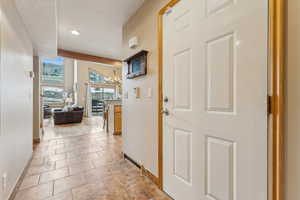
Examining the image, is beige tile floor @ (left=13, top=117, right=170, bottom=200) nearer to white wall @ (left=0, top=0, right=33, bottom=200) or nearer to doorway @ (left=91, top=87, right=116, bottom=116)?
white wall @ (left=0, top=0, right=33, bottom=200)

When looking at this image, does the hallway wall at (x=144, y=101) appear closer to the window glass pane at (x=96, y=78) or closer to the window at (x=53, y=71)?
the window glass pane at (x=96, y=78)

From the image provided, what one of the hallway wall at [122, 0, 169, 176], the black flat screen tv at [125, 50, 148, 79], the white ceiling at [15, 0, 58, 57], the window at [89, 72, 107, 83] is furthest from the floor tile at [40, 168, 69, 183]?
the window at [89, 72, 107, 83]

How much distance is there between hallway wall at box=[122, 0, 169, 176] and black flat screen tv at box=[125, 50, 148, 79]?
7cm

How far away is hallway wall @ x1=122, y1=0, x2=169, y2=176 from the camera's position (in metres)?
1.87

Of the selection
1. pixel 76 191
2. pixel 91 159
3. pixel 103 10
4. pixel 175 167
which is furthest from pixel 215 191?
pixel 103 10

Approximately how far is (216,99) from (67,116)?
6.69 m

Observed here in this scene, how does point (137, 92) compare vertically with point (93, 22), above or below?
below

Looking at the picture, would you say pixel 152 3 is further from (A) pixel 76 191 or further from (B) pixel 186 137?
(A) pixel 76 191

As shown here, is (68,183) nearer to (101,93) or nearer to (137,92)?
(137,92)

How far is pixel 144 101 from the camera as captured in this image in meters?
2.09

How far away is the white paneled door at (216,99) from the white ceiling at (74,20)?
118 cm

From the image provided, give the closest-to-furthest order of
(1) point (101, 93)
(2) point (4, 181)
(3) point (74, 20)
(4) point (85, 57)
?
(2) point (4, 181), (3) point (74, 20), (4) point (85, 57), (1) point (101, 93)

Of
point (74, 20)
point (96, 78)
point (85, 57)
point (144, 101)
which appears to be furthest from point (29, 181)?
point (96, 78)

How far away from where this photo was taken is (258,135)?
89 cm
